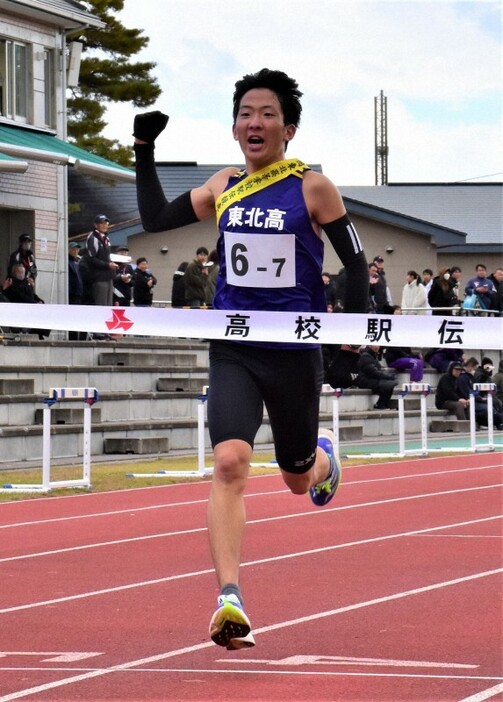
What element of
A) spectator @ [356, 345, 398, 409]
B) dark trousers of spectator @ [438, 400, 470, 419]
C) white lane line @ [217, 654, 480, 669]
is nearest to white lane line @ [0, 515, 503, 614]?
white lane line @ [217, 654, 480, 669]

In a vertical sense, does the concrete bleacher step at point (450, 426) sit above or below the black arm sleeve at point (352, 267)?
below

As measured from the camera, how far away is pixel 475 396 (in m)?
29.9

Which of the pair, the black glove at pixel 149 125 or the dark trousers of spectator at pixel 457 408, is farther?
the dark trousers of spectator at pixel 457 408

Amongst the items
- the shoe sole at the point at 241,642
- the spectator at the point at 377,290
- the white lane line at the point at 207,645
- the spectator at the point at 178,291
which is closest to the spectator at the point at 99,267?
the spectator at the point at 178,291

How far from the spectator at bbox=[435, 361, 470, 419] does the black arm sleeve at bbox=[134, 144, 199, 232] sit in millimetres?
23491

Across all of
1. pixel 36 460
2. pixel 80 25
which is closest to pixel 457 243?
pixel 80 25

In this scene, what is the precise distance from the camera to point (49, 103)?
31734mm

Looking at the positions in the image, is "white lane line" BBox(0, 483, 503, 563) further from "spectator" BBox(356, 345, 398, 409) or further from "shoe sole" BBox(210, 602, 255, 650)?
"spectator" BBox(356, 345, 398, 409)

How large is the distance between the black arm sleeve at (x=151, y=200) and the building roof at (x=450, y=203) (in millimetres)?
44164

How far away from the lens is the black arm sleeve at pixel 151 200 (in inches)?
270

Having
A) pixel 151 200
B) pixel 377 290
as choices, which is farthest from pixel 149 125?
pixel 377 290

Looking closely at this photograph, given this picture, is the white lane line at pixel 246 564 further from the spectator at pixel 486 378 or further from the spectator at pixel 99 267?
the spectator at pixel 486 378

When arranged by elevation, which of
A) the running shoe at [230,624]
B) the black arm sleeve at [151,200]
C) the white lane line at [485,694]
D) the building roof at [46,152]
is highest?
the building roof at [46,152]

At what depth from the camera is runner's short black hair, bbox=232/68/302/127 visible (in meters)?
6.63
